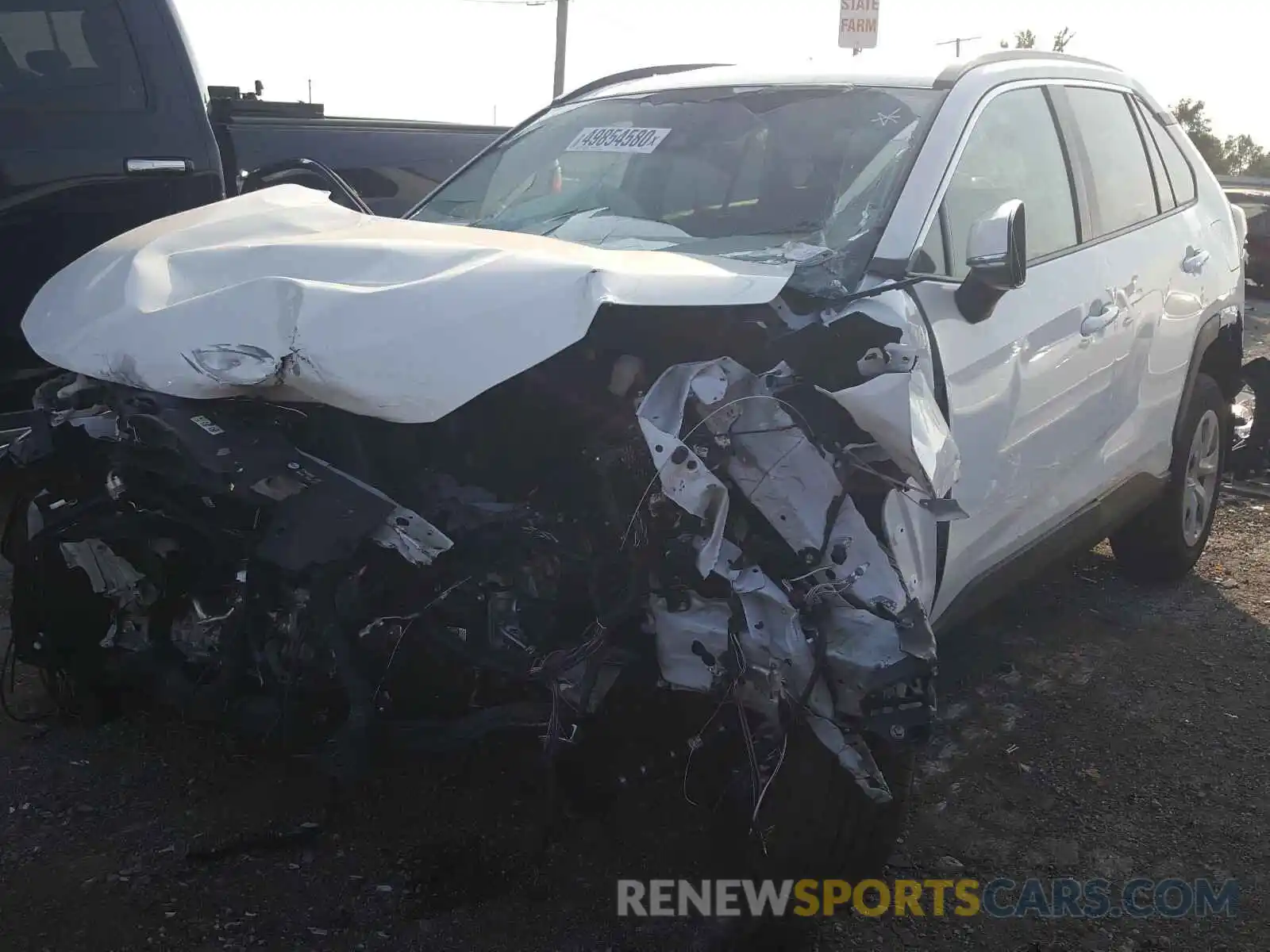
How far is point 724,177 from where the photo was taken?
352 cm

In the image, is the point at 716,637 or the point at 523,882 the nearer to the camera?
the point at 716,637

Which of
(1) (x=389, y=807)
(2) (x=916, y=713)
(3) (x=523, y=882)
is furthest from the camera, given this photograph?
(1) (x=389, y=807)

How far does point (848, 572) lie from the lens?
240 centimetres

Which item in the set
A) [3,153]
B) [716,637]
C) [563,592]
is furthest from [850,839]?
[3,153]

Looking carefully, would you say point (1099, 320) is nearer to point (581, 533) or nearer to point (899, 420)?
point (899, 420)

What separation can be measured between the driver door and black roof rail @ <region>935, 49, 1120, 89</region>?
12 cm

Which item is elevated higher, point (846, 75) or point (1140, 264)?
point (846, 75)

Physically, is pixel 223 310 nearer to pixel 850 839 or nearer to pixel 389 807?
pixel 389 807

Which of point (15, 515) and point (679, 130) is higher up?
point (679, 130)

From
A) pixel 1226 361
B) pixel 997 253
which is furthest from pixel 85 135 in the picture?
pixel 1226 361

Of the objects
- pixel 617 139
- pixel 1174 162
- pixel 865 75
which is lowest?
pixel 1174 162

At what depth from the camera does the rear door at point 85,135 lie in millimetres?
4445

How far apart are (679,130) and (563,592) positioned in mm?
1838

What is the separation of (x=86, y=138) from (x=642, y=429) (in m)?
3.37
